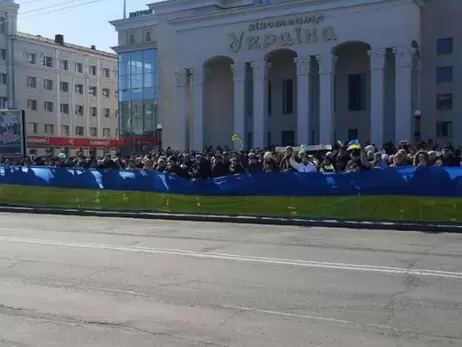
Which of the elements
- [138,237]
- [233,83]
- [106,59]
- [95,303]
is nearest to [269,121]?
[233,83]

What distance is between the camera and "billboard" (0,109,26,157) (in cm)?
2659

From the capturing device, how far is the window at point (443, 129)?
41.2 meters

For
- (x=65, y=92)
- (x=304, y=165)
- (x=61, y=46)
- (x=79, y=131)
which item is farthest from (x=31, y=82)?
(x=304, y=165)

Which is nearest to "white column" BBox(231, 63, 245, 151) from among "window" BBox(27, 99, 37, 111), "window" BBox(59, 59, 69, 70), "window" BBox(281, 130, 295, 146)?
"window" BBox(281, 130, 295, 146)

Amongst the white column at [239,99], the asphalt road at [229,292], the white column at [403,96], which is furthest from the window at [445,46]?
the asphalt road at [229,292]

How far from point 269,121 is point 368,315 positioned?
132 ft

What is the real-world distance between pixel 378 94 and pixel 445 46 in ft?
21.2

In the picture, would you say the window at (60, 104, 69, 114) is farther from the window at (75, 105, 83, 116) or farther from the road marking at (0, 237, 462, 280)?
the road marking at (0, 237, 462, 280)

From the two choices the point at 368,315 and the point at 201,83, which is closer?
the point at 368,315

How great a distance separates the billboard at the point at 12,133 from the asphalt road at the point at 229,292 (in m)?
14.7

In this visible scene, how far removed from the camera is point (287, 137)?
4562 cm

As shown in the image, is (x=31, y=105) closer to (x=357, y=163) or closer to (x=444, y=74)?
(x=444, y=74)

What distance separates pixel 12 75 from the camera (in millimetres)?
72688

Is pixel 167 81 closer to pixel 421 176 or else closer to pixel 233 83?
pixel 233 83
